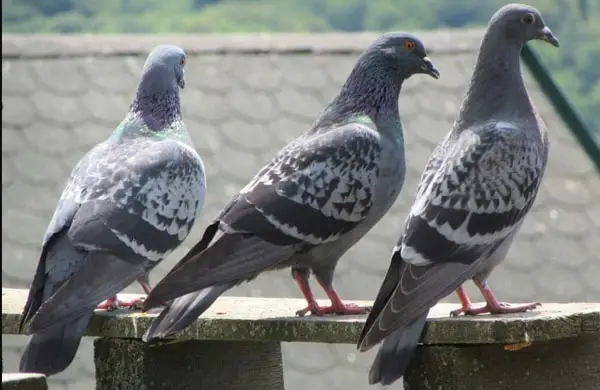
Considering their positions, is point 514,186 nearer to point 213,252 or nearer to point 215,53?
point 213,252

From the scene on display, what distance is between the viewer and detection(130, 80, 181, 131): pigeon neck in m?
8.39

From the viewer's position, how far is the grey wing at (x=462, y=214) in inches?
244

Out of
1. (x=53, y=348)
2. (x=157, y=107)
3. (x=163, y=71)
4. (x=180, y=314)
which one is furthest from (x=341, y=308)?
(x=163, y=71)

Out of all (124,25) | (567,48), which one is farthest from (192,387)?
(124,25)

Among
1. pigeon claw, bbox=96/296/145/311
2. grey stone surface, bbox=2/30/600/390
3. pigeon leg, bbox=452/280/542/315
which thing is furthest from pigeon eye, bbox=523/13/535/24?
grey stone surface, bbox=2/30/600/390

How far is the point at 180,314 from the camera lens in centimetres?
624

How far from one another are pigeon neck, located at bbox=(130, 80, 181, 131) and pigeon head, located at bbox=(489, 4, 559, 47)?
2.18 metres

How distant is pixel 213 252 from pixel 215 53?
670 cm

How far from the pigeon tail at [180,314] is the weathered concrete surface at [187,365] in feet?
0.96

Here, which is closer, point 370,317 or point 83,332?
point 370,317

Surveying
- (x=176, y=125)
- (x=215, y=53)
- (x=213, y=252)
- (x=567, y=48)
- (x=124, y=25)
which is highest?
(x=213, y=252)

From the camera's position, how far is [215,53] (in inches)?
518

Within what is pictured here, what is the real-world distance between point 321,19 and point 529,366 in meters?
23.0

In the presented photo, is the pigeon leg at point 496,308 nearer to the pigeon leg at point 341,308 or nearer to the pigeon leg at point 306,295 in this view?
the pigeon leg at point 341,308
